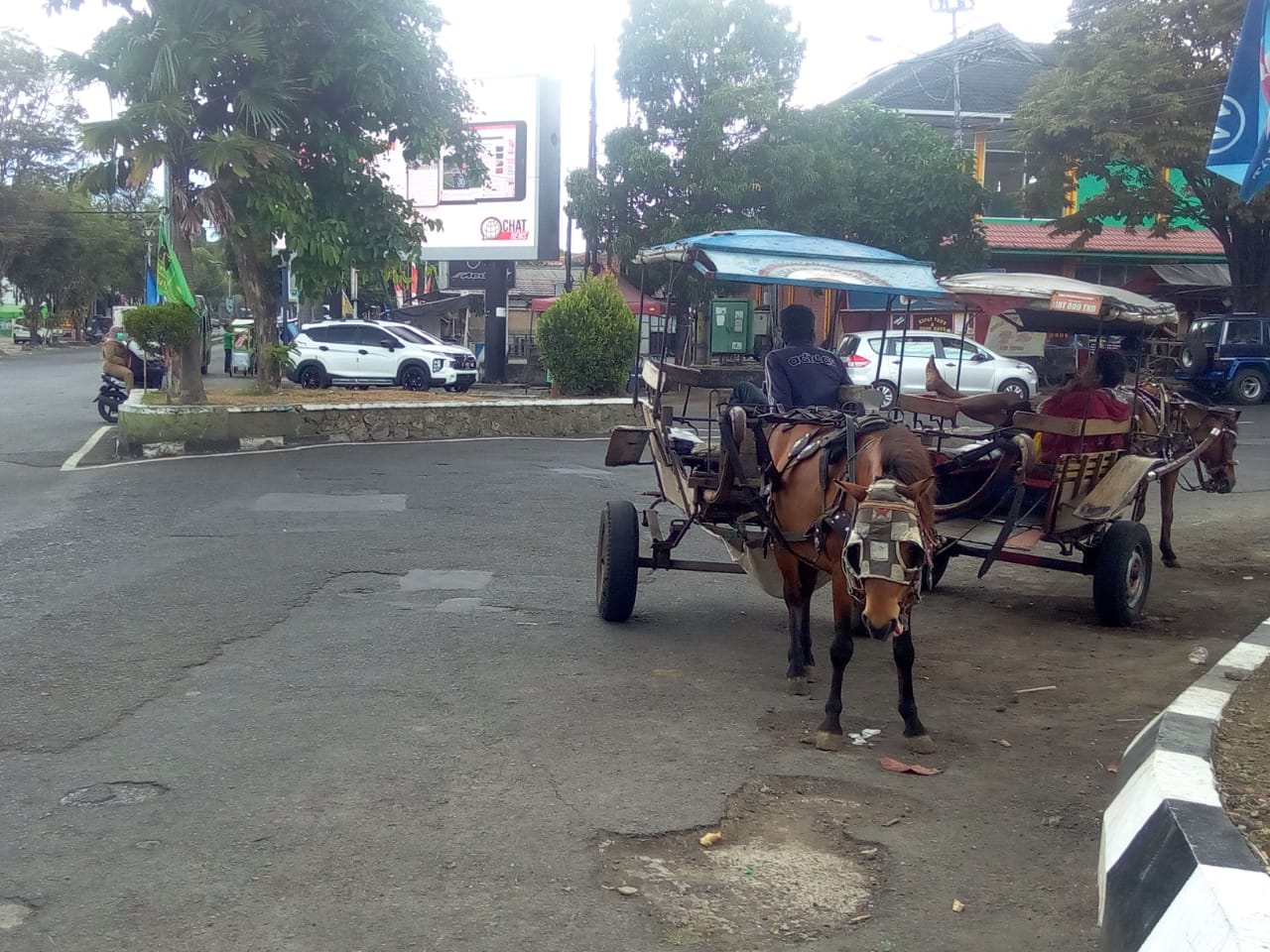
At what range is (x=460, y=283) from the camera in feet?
113

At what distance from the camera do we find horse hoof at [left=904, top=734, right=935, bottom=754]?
5488mm

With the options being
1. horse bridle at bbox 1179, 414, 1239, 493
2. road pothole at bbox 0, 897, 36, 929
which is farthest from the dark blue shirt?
road pothole at bbox 0, 897, 36, 929

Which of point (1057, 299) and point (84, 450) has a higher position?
point (1057, 299)

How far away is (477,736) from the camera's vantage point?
5578mm

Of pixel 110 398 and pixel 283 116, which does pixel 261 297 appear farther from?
pixel 283 116

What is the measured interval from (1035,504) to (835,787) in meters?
3.59

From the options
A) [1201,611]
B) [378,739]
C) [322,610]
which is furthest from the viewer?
[1201,611]

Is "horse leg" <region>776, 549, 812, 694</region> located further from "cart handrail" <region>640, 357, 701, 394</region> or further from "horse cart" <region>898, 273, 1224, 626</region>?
"cart handrail" <region>640, 357, 701, 394</region>

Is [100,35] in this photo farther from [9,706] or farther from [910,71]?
[910,71]

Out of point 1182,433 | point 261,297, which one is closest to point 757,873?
point 1182,433

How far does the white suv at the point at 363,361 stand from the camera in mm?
28172

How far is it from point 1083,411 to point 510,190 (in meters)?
22.7

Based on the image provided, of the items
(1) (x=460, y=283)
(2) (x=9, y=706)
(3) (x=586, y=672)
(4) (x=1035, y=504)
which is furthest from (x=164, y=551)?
(1) (x=460, y=283)

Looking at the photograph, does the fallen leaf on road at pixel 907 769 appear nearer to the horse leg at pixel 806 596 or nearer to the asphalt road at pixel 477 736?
the asphalt road at pixel 477 736
